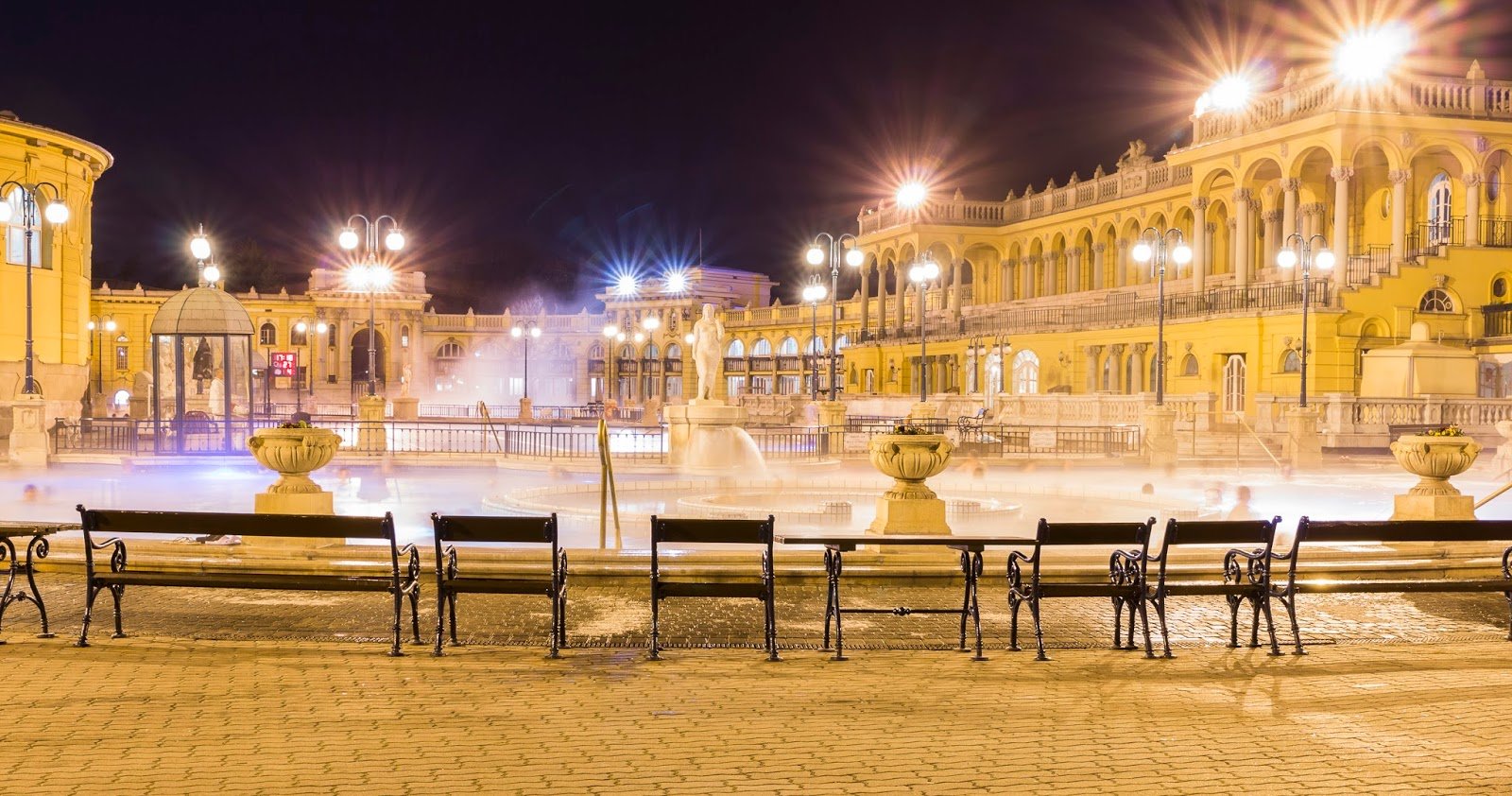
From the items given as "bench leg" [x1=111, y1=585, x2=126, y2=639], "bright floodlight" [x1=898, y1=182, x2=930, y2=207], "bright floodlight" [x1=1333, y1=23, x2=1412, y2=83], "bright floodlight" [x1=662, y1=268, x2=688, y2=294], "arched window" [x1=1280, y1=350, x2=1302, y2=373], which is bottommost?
"bench leg" [x1=111, y1=585, x2=126, y2=639]

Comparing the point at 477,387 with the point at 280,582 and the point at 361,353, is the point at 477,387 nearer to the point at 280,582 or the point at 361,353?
the point at 361,353

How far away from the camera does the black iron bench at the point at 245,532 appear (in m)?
8.33

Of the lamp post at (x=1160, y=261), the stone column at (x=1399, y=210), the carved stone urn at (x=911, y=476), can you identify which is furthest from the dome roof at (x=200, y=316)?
the stone column at (x=1399, y=210)

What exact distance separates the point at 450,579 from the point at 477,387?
83.2m

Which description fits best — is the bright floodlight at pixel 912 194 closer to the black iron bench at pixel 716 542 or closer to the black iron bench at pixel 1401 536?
the black iron bench at pixel 1401 536

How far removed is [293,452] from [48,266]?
3404 centimetres

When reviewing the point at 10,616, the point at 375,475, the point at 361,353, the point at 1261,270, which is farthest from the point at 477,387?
the point at 10,616

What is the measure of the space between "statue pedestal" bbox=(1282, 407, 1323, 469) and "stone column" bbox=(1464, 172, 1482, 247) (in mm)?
13960

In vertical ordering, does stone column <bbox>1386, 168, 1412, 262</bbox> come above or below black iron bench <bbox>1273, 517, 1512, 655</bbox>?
above

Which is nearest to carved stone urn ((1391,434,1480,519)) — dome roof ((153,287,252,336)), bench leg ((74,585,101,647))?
bench leg ((74,585,101,647))

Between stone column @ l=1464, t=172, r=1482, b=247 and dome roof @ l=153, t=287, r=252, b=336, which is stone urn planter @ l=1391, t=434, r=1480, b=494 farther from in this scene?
stone column @ l=1464, t=172, r=1482, b=247

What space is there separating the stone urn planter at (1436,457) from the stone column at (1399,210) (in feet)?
90.1

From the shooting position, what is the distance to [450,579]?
27.5 feet

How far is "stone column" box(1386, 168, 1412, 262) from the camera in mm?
37281
